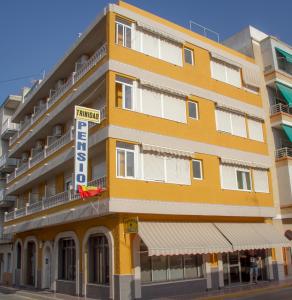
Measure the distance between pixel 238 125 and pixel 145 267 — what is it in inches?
445

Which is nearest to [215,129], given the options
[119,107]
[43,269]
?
[119,107]

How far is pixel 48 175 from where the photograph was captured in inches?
1099

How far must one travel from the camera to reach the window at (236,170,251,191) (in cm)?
2468

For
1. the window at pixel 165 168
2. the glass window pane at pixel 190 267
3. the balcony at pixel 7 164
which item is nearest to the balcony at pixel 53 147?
the window at pixel 165 168

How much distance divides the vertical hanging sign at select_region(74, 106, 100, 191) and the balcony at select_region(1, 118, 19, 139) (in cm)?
2703

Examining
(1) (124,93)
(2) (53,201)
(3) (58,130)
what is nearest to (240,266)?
(2) (53,201)

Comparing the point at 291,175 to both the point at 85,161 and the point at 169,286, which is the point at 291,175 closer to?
the point at 169,286

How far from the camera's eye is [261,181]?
1024 inches

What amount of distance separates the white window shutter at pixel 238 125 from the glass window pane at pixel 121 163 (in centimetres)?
905

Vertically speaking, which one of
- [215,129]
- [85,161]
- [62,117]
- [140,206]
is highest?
[62,117]

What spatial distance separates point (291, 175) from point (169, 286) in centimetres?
1225

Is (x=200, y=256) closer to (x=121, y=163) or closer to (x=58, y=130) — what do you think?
(x=121, y=163)

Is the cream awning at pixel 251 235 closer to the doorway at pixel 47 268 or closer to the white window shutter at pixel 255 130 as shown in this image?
the white window shutter at pixel 255 130

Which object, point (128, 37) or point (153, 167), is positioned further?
point (128, 37)
